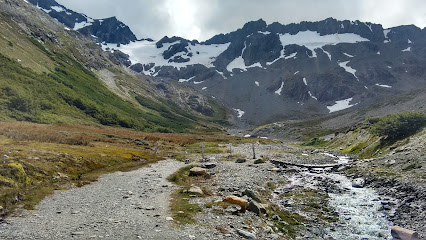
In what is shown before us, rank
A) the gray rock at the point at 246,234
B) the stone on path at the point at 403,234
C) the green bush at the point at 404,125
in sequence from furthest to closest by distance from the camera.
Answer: the green bush at the point at 404,125 → the stone on path at the point at 403,234 → the gray rock at the point at 246,234

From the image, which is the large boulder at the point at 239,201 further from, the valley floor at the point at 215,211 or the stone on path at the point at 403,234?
the stone on path at the point at 403,234

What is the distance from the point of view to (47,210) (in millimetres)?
15469

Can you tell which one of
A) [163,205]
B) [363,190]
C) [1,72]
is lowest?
[363,190]

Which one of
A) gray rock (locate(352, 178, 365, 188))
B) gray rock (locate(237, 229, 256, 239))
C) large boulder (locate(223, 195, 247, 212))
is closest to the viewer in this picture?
gray rock (locate(237, 229, 256, 239))

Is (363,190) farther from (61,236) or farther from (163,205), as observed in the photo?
(61,236)

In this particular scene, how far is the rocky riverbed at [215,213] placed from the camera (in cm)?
1301

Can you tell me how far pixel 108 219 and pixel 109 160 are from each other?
24614mm

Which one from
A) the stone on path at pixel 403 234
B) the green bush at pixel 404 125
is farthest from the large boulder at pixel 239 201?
the green bush at pixel 404 125

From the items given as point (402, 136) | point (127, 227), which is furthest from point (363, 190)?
point (402, 136)

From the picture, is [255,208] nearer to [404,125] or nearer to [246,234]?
[246,234]

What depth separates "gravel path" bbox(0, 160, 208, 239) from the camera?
1209cm

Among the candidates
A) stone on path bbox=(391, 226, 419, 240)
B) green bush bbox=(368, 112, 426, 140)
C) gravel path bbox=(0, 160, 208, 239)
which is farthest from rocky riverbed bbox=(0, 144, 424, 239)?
green bush bbox=(368, 112, 426, 140)

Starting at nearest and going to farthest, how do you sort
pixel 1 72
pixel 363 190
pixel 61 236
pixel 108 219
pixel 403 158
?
pixel 61 236
pixel 108 219
pixel 363 190
pixel 403 158
pixel 1 72

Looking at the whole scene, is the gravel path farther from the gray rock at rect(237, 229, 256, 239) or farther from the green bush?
the green bush
